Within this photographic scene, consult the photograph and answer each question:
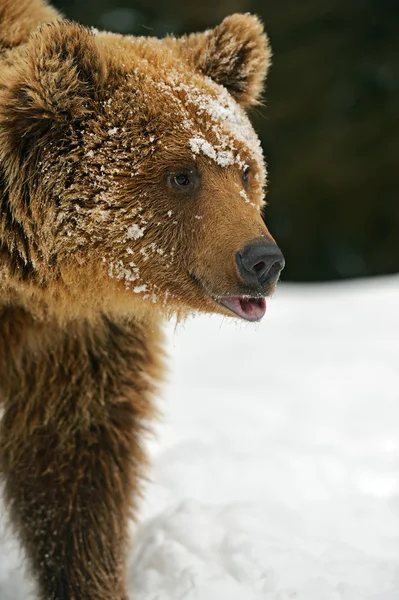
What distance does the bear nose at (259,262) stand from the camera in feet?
9.61

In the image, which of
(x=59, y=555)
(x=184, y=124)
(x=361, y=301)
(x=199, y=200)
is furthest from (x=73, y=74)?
(x=361, y=301)

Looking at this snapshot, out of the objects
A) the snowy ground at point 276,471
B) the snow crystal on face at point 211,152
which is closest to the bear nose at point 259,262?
the snow crystal on face at point 211,152

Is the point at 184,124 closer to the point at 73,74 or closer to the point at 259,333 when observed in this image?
the point at 73,74

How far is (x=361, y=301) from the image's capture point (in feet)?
23.9

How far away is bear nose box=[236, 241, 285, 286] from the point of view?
9.61 ft

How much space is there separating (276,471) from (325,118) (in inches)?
320

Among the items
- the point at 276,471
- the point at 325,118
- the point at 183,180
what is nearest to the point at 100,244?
the point at 183,180

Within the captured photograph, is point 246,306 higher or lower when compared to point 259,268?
lower

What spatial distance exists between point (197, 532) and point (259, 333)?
10.0ft

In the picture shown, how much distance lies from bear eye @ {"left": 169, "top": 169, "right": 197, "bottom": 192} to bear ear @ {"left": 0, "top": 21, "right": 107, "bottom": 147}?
1.36 ft

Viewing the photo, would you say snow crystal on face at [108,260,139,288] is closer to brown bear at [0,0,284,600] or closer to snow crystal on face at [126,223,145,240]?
brown bear at [0,0,284,600]

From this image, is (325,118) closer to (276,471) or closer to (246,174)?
(276,471)

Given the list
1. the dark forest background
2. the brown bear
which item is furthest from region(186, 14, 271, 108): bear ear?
the dark forest background

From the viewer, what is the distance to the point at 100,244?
123 inches
